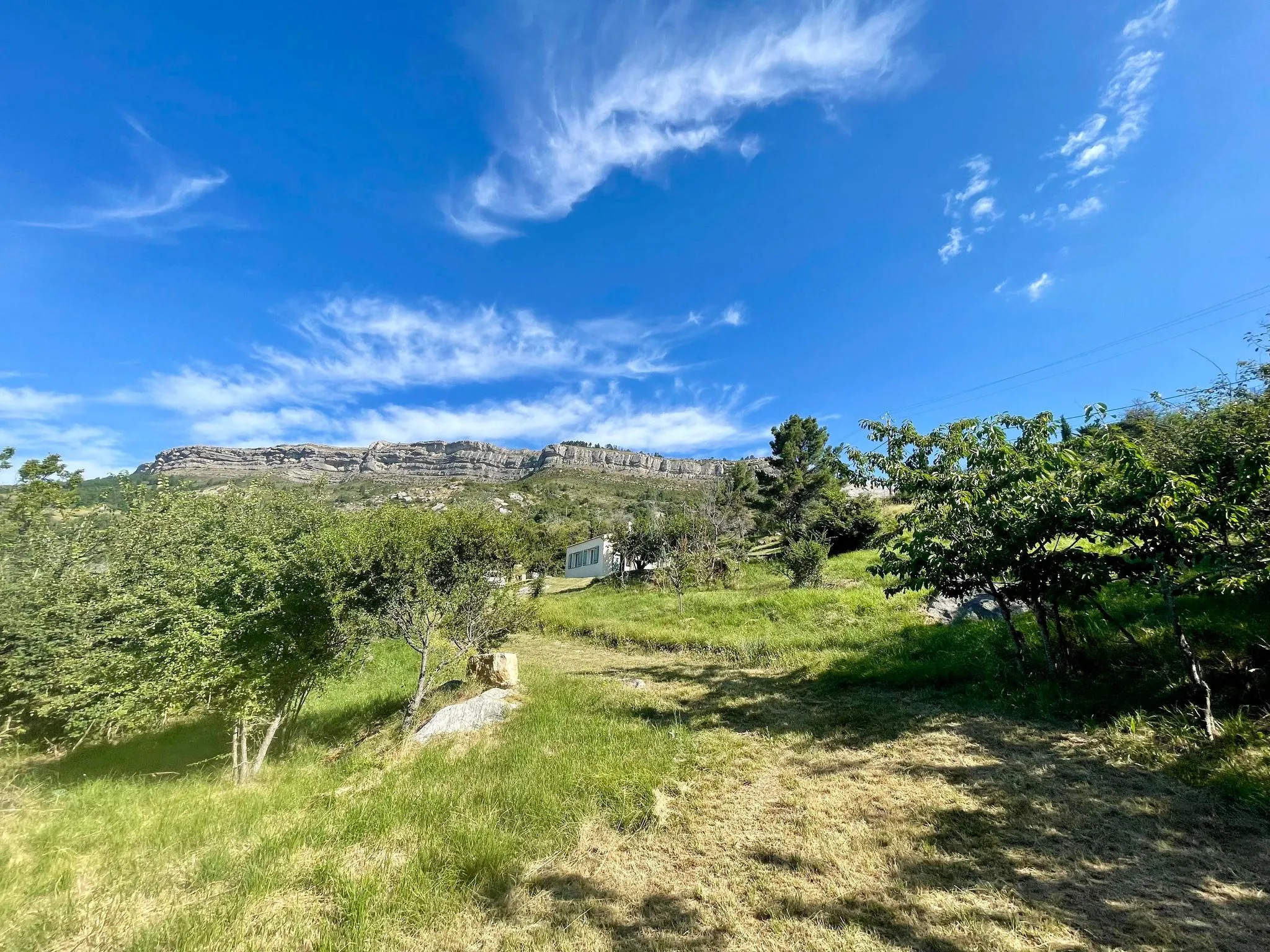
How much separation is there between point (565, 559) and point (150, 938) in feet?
168

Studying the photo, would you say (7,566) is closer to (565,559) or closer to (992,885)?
(992,885)

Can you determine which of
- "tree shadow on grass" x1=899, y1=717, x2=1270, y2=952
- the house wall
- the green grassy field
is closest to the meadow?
"tree shadow on grass" x1=899, y1=717, x2=1270, y2=952

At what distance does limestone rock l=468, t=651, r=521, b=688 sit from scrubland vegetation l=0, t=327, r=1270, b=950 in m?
0.48

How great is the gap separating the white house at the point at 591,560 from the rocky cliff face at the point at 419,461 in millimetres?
91383

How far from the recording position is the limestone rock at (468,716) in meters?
8.88

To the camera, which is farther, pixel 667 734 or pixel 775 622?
pixel 775 622

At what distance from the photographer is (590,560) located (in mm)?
48594

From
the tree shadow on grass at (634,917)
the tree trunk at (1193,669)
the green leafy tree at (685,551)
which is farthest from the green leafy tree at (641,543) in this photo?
the tree shadow on grass at (634,917)

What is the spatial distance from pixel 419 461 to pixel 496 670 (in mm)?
185235

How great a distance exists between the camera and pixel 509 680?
11.3 m

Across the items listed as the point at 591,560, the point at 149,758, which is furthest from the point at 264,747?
the point at 591,560

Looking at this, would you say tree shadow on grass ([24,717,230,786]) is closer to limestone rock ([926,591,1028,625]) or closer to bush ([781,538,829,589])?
limestone rock ([926,591,1028,625])

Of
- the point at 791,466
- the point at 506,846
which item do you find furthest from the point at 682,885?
the point at 791,466

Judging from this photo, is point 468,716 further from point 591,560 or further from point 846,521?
point 591,560
